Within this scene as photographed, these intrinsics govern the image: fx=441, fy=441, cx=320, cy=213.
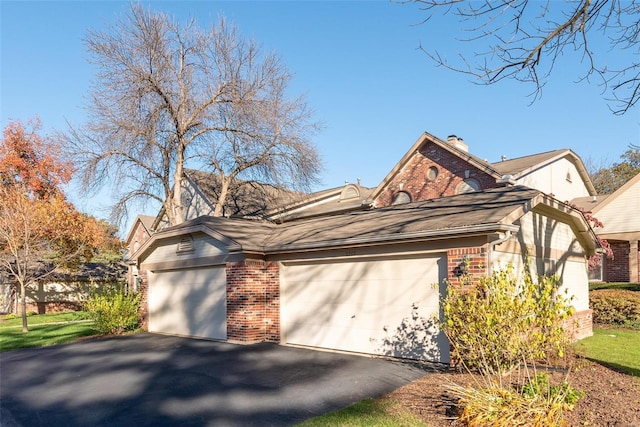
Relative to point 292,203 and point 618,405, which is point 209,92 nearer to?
point 292,203

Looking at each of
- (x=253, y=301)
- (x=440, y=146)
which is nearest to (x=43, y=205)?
(x=253, y=301)

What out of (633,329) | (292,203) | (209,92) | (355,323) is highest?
(209,92)

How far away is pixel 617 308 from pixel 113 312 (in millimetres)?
16774

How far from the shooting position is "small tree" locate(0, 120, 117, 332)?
25188 millimetres

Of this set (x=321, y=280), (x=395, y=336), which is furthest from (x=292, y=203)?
(x=395, y=336)

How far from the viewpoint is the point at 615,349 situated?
411 inches

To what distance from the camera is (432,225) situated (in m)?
9.04

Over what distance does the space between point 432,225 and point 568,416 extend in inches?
170

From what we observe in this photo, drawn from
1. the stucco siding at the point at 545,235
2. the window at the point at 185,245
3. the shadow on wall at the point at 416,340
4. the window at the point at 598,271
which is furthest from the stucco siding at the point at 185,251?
the window at the point at 598,271

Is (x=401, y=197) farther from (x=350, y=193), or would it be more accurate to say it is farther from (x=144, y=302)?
(x=144, y=302)

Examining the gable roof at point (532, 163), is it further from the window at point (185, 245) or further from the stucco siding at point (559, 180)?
the window at point (185, 245)

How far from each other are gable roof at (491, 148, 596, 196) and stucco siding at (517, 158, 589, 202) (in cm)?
24

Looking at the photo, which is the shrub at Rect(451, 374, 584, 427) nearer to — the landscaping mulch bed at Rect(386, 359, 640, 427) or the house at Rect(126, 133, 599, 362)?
the landscaping mulch bed at Rect(386, 359, 640, 427)

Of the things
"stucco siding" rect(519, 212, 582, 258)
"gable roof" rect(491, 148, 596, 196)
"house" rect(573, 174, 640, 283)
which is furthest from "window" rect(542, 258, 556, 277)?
"house" rect(573, 174, 640, 283)
